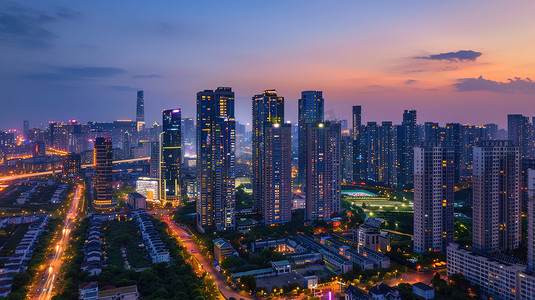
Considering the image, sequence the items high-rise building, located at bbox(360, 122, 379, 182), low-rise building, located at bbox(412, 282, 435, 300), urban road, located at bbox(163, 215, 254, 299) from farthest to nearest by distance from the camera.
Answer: high-rise building, located at bbox(360, 122, 379, 182), urban road, located at bbox(163, 215, 254, 299), low-rise building, located at bbox(412, 282, 435, 300)

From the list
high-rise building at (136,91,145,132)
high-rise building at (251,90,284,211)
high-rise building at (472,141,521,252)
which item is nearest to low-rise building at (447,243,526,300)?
high-rise building at (472,141,521,252)

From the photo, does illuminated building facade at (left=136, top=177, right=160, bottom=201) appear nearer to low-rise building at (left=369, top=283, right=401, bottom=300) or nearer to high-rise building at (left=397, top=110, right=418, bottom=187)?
high-rise building at (left=397, top=110, right=418, bottom=187)

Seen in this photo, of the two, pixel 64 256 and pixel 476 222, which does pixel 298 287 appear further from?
pixel 64 256

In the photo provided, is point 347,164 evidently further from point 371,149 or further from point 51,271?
point 51,271

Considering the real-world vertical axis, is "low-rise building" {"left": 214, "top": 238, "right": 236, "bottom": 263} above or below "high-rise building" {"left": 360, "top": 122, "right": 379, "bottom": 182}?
below

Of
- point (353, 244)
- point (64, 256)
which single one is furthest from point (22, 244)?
point (353, 244)

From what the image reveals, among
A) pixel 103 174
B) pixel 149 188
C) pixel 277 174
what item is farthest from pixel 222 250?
pixel 149 188

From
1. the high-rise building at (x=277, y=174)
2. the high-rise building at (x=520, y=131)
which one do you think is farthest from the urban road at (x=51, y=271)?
the high-rise building at (x=520, y=131)

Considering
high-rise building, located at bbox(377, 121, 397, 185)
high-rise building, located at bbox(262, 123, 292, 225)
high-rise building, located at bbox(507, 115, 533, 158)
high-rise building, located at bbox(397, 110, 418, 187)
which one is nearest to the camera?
high-rise building, located at bbox(262, 123, 292, 225)
